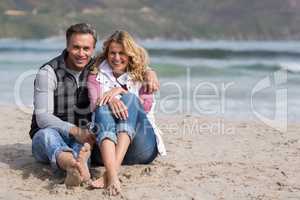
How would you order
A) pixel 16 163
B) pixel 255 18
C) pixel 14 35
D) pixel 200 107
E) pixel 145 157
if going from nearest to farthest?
pixel 145 157 < pixel 16 163 < pixel 200 107 < pixel 14 35 < pixel 255 18

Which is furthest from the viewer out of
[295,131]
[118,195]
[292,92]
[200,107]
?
[292,92]

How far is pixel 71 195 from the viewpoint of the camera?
3.53 metres

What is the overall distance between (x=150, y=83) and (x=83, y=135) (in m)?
0.53

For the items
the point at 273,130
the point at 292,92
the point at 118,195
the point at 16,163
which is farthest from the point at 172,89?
the point at 118,195

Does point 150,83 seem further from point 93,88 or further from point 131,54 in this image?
point 93,88

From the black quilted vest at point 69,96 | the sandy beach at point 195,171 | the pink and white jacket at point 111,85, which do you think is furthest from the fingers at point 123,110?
the sandy beach at point 195,171

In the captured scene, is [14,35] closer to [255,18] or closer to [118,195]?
[255,18]

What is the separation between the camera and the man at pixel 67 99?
12.0 feet

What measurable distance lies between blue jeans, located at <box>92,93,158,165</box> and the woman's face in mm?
213

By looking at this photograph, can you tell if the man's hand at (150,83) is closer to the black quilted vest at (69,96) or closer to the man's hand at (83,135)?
the black quilted vest at (69,96)

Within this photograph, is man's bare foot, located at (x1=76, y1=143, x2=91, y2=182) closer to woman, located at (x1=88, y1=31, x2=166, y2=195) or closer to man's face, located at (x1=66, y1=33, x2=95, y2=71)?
woman, located at (x1=88, y1=31, x2=166, y2=195)

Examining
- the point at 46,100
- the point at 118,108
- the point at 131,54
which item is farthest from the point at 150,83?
the point at 46,100

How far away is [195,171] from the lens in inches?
163

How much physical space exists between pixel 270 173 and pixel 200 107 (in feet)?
15.0
